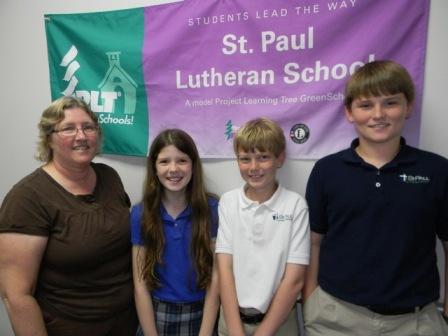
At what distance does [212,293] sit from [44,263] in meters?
0.65

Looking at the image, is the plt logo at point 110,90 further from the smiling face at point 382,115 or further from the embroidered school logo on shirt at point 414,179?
the embroidered school logo on shirt at point 414,179

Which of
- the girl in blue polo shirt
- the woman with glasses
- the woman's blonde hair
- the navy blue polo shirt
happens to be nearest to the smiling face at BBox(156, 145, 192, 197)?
the girl in blue polo shirt

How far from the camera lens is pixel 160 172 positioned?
1369 millimetres

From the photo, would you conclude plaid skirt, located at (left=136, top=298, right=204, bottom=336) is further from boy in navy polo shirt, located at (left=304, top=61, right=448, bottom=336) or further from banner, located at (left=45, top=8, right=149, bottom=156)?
banner, located at (left=45, top=8, right=149, bottom=156)

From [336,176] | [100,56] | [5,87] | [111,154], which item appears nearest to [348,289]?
[336,176]

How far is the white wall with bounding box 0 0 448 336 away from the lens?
60.8 inches

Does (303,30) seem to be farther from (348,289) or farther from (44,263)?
(44,263)

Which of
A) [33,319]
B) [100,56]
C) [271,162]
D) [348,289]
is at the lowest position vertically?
[33,319]

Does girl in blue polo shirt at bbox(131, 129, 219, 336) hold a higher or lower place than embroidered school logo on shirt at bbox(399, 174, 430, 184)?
lower

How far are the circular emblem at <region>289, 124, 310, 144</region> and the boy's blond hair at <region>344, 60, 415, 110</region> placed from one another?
0.32m

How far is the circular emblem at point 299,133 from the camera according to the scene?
1.46 meters

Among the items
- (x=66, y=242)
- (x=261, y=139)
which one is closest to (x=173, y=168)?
(x=261, y=139)

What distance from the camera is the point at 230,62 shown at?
1507 millimetres

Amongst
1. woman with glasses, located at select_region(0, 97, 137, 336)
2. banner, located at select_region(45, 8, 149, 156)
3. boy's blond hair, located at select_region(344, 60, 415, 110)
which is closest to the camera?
boy's blond hair, located at select_region(344, 60, 415, 110)
